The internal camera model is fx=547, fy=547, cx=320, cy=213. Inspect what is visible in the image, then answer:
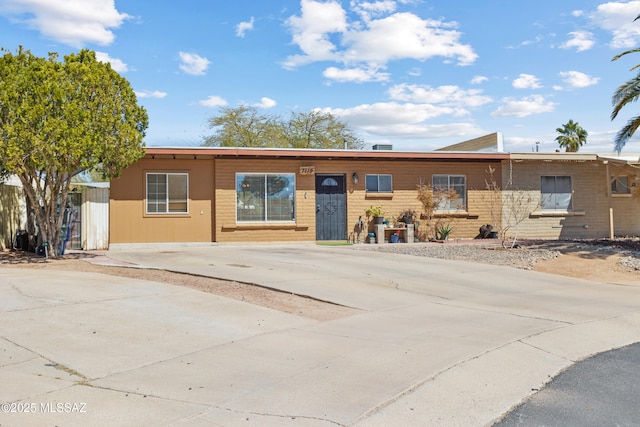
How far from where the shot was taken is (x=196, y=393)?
4910 mm

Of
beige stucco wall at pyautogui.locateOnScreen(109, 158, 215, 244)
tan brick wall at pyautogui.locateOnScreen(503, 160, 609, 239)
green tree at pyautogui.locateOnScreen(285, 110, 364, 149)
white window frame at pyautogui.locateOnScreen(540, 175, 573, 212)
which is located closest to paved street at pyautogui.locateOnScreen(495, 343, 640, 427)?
beige stucco wall at pyautogui.locateOnScreen(109, 158, 215, 244)

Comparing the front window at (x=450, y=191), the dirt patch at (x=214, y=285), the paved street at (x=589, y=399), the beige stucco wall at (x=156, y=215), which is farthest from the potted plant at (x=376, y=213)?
the paved street at (x=589, y=399)

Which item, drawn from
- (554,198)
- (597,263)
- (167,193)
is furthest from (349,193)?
(554,198)

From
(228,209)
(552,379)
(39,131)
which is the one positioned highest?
(39,131)

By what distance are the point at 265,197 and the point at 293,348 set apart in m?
13.3

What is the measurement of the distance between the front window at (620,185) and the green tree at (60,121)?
19522 millimetres

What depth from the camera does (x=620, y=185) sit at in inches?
928

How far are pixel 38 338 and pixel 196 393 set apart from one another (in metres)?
2.78

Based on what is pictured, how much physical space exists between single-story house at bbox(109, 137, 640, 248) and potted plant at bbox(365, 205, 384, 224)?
0.61 ft

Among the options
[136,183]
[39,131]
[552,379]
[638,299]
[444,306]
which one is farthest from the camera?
[136,183]

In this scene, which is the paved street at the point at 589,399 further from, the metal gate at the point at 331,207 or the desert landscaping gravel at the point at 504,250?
the metal gate at the point at 331,207

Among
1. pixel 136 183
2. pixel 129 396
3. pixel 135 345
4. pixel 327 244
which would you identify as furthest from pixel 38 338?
pixel 327 244

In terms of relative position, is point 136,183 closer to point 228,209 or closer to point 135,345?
point 228,209

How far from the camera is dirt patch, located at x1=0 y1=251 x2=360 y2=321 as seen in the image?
8.88 meters
